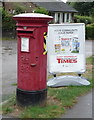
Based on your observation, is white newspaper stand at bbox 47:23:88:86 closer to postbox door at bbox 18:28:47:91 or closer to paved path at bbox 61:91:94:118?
paved path at bbox 61:91:94:118

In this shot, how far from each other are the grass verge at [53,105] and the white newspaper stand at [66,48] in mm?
600

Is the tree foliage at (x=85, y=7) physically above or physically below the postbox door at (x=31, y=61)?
above

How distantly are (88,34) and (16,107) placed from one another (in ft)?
94.6

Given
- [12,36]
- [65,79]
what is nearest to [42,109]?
[65,79]

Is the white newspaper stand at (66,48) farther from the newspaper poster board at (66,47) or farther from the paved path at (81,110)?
the paved path at (81,110)

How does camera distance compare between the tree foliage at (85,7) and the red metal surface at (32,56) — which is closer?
the red metal surface at (32,56)

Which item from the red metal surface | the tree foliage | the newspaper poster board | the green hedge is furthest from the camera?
the tree foliage

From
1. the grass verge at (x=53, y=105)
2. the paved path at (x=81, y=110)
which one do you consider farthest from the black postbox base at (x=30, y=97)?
the paved path at (x=81, y=110)

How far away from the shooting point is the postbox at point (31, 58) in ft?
17.5

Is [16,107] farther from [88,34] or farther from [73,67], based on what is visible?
[88,34]

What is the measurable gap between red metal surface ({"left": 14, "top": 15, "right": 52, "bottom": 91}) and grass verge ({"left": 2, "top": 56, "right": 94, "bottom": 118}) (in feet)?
1.41

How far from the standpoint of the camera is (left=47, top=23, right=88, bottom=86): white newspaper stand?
7.35 metres

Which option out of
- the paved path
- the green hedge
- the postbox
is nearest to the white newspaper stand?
the paved path

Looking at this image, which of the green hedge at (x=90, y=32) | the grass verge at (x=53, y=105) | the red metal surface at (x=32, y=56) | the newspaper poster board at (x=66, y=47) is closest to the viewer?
the grass verge at (x=53, y=105)
